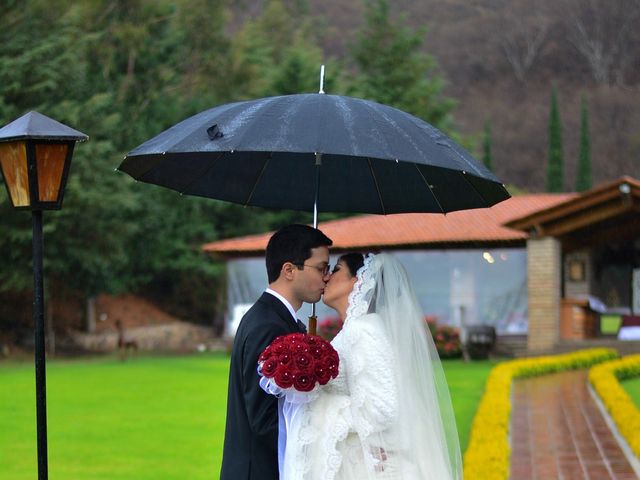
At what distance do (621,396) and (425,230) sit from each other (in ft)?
49.9

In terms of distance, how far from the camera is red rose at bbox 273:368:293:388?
4031mm

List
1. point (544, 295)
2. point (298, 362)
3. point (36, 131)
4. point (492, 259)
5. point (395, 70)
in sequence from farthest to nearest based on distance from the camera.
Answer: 1. point (395, 70)
2. point (492, 259)
3. point (544, 295)
4. point (36, 131)
5. point (298, 362)

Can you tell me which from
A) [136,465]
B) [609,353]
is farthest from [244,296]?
[136,465]

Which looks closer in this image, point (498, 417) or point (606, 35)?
point (498, 417)

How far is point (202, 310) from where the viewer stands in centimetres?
4019

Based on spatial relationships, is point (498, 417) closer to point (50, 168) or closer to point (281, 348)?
point (50, 168)

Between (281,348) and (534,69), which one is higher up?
(534,69)

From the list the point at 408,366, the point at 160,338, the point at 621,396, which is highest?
the point at 408,366

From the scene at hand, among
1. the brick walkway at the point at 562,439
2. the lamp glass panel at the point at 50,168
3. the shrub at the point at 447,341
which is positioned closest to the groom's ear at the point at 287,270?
the lamp glass panel at the point at 50,168

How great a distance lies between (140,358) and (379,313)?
25.0 m

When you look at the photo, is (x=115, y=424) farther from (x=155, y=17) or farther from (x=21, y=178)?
(x=155, y=17)

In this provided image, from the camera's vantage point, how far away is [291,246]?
4.44m

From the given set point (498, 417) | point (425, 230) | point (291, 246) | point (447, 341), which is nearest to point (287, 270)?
point (291, 246)

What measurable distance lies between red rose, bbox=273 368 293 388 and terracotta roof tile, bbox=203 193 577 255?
21782 mm
